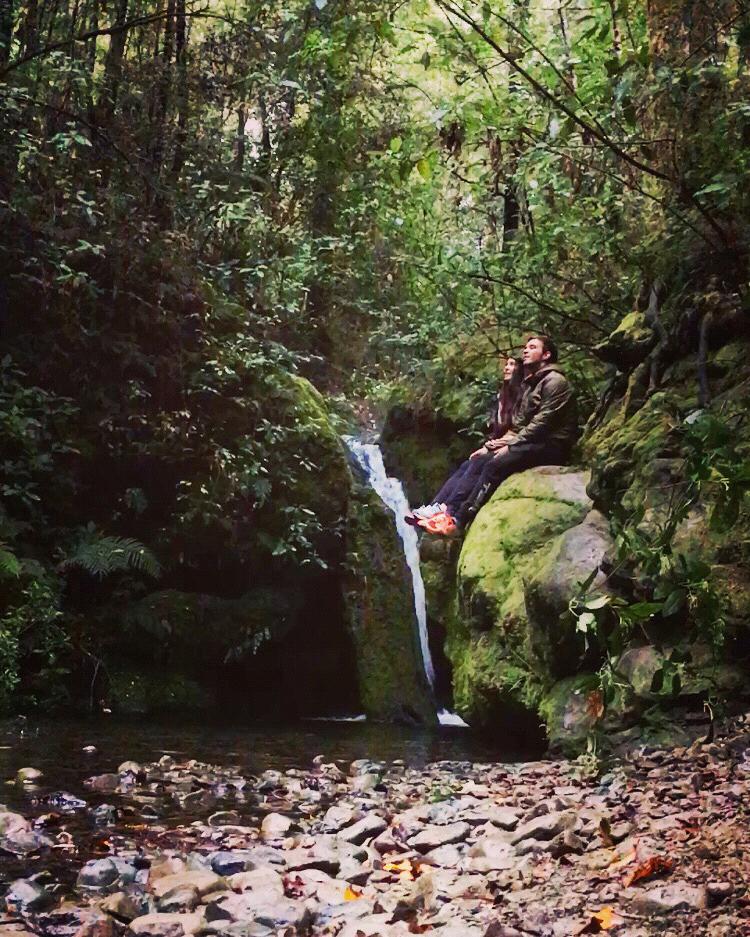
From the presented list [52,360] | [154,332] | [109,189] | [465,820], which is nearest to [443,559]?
[154,332]

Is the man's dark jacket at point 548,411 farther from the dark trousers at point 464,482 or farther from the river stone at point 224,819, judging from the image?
the river stone at point 224,819

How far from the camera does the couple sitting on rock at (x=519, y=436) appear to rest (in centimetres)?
959

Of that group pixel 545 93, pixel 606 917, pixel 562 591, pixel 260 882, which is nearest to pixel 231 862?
pixel 260 882

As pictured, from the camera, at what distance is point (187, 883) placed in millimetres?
3195

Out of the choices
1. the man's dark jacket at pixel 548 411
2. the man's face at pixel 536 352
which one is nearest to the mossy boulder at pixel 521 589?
the man's dark jacket at pixel 548 411

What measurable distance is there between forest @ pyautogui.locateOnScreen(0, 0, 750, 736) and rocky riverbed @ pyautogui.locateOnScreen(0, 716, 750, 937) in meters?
1.86

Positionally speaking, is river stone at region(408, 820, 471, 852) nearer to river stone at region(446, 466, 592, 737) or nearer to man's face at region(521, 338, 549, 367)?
river stone at region(446, 466, 592, 737)

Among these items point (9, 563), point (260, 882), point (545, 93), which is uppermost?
point (545, 93)

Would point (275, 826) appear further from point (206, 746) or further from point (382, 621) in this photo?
point (382, 621)

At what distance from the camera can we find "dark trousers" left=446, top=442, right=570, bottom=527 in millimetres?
9617

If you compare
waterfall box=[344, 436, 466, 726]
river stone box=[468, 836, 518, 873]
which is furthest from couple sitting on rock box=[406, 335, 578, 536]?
river stone box=[468, 836, 518, 873]

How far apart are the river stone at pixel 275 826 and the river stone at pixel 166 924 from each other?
1.31 metres

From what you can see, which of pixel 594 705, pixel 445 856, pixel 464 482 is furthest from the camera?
pixel 464 482

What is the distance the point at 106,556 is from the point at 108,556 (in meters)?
0.02
